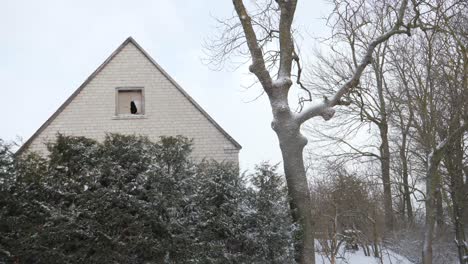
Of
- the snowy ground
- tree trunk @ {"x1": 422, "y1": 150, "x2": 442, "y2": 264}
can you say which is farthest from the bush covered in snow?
the snowy ground

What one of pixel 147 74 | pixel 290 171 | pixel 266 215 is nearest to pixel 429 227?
pixel 290 171

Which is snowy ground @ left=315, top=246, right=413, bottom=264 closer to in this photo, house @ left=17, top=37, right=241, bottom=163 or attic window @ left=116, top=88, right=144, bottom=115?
house @ left=17, top=37, right=241, bottom=163

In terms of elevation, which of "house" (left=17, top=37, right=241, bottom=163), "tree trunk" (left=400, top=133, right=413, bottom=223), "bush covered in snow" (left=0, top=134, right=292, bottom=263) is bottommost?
"bush covered in snow" (left=0, top=134, right=292, bottom=263)

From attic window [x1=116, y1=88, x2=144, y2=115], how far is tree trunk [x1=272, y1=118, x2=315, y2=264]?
5440mm

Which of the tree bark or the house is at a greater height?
the house

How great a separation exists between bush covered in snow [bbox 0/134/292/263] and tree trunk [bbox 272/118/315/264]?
0.84 metres

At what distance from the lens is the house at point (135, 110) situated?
46.2 ft

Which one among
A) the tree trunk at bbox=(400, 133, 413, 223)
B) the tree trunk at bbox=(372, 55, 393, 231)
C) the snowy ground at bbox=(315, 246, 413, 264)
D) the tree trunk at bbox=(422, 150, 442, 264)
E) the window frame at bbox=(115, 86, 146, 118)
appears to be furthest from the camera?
the tree trunk at bbox=(372, 55, 393, 231)

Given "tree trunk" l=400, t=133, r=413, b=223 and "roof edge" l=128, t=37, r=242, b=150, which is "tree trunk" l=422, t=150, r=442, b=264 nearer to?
"tree trunk" l=400, t=133, r=413, b=223

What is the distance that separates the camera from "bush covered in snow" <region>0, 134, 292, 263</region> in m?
7.77

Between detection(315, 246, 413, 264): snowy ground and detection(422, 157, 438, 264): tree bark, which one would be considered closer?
detection(422, 157, 438, 264): tree bark

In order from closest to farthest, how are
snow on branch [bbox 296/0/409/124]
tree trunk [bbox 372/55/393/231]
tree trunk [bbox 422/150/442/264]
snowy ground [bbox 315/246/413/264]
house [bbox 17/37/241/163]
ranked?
snow on branch [bbox 296/0/409/124], tree trunk [bbox 422/150/442/264], house [bbox 17/37/241/163], snowy ground [bbox 315/246/413/264], tree trunk [bbox 372/55/393/231]

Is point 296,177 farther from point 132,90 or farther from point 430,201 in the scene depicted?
point 132,90

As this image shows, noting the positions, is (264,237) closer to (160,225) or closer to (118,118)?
(160,225)
